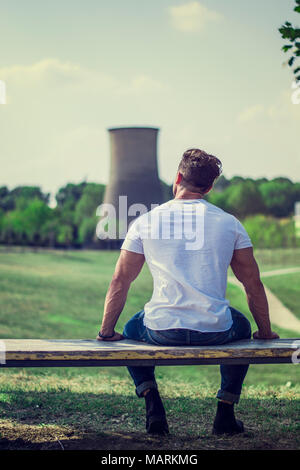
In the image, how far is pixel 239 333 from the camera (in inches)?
97.0

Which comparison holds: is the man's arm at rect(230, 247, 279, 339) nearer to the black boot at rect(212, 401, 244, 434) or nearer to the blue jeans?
the blue jeans

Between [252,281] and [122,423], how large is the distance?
1003 millimetres

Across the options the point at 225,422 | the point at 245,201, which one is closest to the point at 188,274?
the point at 225,422

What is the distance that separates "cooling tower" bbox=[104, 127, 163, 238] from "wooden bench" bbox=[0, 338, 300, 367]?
27.8m

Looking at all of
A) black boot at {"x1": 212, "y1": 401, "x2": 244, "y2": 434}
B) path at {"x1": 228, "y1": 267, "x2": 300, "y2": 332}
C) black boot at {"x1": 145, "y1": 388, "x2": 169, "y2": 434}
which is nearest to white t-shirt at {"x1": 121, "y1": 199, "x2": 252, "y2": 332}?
black boot at {"x1": 145, "y1": 388, "x2": 169, "y2": 434}

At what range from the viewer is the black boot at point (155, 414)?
2.44 m

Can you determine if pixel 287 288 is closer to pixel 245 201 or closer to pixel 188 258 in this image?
pixel 188 258

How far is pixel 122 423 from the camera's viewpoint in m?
2.85

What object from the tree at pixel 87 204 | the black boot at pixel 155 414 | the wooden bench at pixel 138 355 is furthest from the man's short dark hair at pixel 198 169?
the tree at pixel 87 204

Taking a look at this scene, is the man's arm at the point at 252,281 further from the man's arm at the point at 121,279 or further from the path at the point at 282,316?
the path at the point at 282,316

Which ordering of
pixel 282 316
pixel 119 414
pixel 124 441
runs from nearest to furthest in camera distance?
pixel 124 441 → pixel 119 414 → pixel 282 316

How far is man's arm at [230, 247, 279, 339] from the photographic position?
7.71 ft

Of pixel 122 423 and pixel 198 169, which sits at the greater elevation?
pixel 198 169
